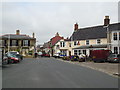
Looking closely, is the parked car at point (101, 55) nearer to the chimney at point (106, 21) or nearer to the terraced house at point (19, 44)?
the chimney at point (106, 21)

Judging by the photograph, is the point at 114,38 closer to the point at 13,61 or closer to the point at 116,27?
the point at 116,27

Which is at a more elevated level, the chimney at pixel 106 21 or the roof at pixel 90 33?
the chimney at pixel 106 21

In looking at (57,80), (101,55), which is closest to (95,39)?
(101,55)

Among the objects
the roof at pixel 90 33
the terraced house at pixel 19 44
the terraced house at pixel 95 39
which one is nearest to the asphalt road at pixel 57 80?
the terraced house at pixel 95 39

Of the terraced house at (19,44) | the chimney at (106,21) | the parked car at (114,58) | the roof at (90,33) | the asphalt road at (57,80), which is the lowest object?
the asphalt road at (57,80)

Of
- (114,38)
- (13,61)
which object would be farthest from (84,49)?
(13,61)

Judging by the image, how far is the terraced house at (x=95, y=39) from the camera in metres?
36.9

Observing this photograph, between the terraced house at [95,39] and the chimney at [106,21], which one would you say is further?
the chimney at [106,21]

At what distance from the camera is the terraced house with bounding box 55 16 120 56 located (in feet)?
121

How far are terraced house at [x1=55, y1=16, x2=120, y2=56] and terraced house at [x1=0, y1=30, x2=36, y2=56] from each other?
466 inches

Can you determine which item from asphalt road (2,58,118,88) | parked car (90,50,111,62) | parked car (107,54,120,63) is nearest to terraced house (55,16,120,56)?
parked car (90,50,111,62)

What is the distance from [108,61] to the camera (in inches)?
1172

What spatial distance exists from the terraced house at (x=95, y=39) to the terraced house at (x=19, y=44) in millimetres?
11842

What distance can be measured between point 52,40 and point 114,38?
46878 millimetres
